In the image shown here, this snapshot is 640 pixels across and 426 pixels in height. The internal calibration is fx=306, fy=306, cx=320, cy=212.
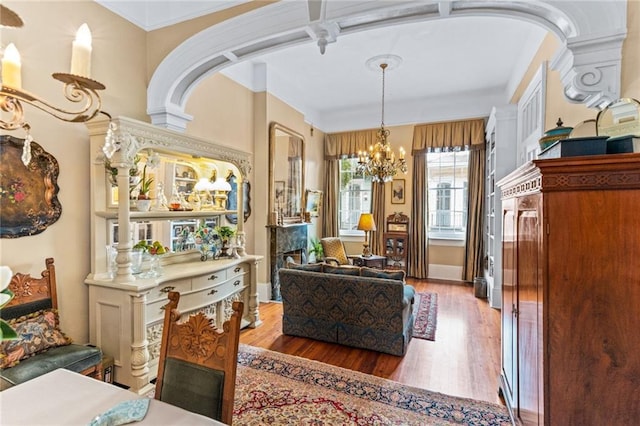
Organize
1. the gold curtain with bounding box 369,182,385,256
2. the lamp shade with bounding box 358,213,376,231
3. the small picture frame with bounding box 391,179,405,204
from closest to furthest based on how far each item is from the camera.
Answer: the lamp shade with bounding box 358,213,376,231 < the small picture frame with bounding box 391,179,405,204 < the gold curtain with bounding box 369,182,385,256

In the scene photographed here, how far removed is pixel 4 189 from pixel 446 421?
12.0 feet

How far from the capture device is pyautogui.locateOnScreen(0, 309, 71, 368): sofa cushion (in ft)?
6.57

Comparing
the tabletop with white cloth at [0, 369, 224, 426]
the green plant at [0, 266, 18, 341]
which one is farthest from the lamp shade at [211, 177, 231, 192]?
the green plant at [0, 266, 18, 341]

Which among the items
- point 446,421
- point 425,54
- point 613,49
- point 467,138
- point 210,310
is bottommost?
point 446,421

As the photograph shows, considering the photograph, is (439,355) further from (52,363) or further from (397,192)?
(397,192)

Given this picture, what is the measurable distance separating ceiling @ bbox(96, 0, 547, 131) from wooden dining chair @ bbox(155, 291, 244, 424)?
2.76 metres

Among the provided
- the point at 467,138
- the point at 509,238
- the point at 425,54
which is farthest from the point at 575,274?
the point at 467,138

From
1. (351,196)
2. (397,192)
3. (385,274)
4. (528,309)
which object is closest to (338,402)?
(385,274)

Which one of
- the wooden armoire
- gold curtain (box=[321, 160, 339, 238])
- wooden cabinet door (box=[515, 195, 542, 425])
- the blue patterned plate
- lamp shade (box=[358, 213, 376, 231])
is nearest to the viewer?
the blue patterned plate

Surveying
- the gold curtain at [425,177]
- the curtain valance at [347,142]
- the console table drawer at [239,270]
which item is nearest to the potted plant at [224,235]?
A: the console table drawer at [239,270]

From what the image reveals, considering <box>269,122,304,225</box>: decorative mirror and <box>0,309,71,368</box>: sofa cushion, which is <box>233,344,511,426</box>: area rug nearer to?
<box>0,309,71,368</box>: sofa cushion

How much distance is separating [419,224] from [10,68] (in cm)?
632

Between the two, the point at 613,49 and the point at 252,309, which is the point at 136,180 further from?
the point at 613,49

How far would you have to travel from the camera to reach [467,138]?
19.9 ft
